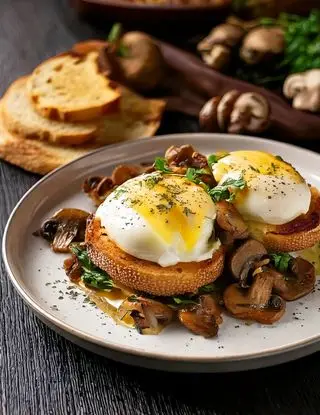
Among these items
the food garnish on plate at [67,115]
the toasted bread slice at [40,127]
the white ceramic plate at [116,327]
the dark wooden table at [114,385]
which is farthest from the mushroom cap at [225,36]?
the dark wooden table at [114,385]

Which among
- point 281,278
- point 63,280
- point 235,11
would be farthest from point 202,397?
point 235,11

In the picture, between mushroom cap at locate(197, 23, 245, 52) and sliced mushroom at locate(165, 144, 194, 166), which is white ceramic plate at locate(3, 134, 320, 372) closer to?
sliced mushroom at locate(165, 144, 194, 166)

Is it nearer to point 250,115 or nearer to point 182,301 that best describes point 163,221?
point 182,301

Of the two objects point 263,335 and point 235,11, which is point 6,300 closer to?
point 263,335

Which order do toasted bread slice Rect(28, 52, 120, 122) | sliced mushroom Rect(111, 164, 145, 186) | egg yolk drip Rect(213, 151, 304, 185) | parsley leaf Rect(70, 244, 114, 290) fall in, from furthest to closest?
1. toasted bread slice Rect(28, 52, 120, 122)
2. sliced mushroom Rect(111, 164, 145, 186)
3. egg yolk drip Rect(213, 151, 304, 185)
4. parsley leaf Rect(70, 244, 114, 290)

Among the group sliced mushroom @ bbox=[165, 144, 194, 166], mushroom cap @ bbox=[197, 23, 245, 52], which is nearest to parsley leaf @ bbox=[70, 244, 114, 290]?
sliced mushroom @ bbox=[165, 144, 194, 166]

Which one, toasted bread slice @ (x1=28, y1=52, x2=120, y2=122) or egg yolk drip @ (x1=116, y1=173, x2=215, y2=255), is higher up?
egg yolk drip @ (x1=116, y1=173, x2=215, y2=255)

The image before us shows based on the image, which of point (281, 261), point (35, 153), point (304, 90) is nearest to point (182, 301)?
point (281, 261)
